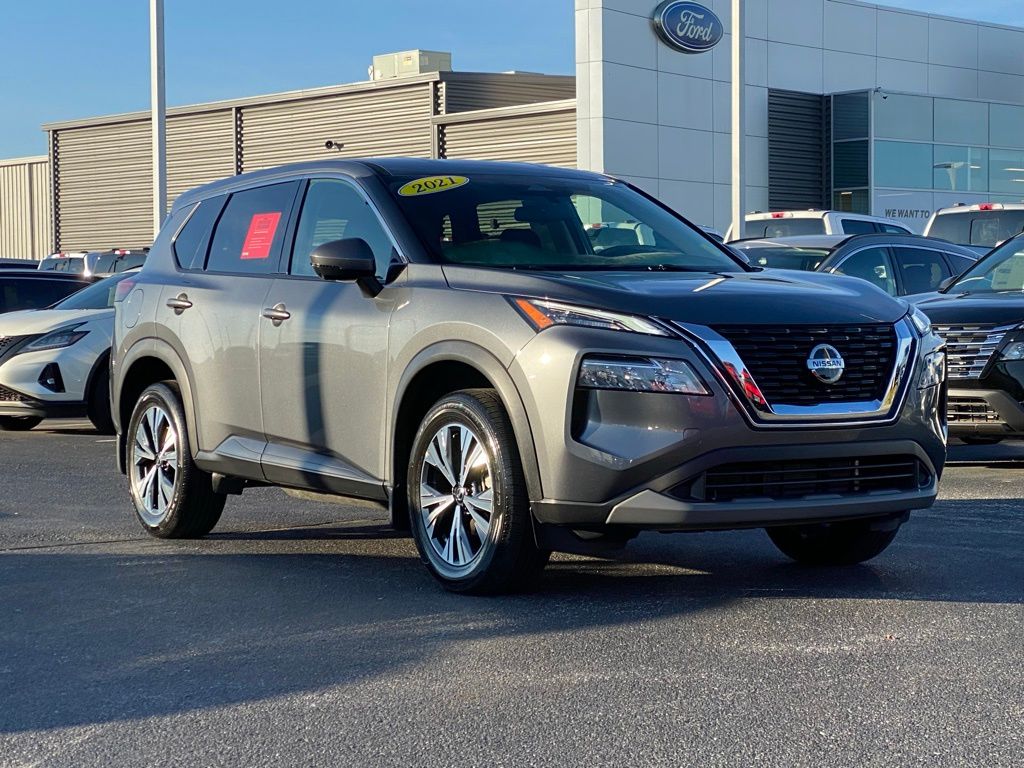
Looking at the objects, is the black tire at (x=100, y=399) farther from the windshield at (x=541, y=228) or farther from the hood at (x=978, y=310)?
the windshield at (x=541, y=228)

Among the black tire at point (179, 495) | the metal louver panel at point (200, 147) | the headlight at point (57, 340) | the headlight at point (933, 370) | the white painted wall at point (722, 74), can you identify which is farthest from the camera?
the metal louver panel at point (200, 147)

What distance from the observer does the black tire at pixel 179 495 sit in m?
7.57

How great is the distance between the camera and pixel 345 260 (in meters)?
6.23

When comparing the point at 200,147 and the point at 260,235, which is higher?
the point at 200,147

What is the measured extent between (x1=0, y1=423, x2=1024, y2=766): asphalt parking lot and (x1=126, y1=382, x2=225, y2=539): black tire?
0.14 metres

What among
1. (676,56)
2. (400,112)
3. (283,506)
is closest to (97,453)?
(283,506)

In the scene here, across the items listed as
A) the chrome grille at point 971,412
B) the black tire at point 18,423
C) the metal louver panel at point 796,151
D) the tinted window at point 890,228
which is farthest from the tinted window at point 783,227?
the metal louver panel at point 796,151

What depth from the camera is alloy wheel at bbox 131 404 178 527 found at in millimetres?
7719

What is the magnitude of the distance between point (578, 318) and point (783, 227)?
1595cm

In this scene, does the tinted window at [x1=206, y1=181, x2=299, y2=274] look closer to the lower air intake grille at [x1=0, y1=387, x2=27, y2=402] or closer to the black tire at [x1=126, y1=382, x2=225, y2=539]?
the black tire at [x1=126, y1=382, x2=225, y2=539]

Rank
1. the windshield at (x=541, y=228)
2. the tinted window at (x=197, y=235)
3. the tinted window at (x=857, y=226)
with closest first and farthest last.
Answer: the windshield at (x=541, y=228), the tinted window at (x=197, y=235), the tinted window at (x=857, y=226)

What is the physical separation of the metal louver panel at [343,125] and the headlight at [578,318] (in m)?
33.7

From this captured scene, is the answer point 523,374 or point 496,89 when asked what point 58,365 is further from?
point 496,89

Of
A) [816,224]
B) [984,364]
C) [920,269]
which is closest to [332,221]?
[984,364]
